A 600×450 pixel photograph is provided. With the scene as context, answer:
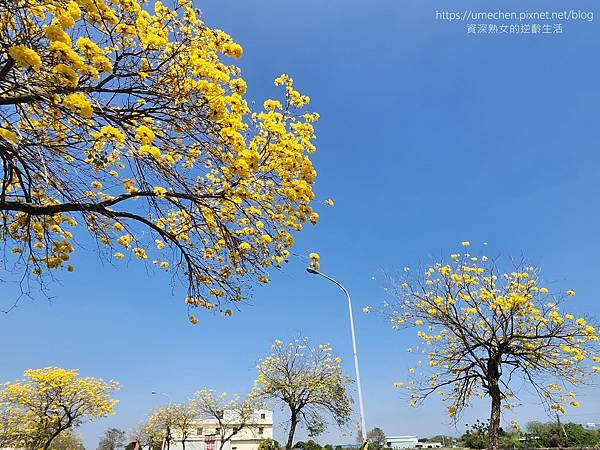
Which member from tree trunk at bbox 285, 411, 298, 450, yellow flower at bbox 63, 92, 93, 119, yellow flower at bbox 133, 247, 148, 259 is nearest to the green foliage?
tree trunk at bbox 285, 411, 298, 450

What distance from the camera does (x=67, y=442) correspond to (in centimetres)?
4419

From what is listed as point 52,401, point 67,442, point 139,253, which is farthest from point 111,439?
point 139,253

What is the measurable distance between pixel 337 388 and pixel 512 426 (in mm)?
12234

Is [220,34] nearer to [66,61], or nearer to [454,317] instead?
[66,61]

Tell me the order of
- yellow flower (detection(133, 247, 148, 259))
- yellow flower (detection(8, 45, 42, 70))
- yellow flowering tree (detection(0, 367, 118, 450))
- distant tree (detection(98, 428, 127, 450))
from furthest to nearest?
distant tree (detection(98, 428, 127, 450)) < yellow flowering tree (detection(0, 367, 118, 450)) < yellow flower (detection(133, 247, 148, 259)) < yellow flower (detection(8, 45, 42, 70))

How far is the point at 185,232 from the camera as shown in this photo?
622 cm

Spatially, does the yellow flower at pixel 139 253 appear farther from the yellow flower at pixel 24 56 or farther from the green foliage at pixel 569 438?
the green foliage at pixel 569 438

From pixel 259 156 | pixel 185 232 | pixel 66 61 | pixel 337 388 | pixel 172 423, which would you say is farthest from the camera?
pixel 172 423

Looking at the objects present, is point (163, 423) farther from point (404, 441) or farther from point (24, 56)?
point (404, 441)

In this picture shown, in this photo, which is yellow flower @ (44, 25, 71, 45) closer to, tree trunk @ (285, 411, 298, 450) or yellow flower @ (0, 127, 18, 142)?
yellow flower @ (0, 127, 18, 142)

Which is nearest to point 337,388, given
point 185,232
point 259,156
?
point 185,232

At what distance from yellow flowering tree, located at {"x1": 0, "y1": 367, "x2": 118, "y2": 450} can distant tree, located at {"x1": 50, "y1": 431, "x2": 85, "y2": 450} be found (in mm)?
17757

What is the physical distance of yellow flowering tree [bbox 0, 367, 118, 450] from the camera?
20.8m

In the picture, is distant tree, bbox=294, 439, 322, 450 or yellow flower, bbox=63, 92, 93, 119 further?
distant tree, bbox=294, 439, 322, 450
